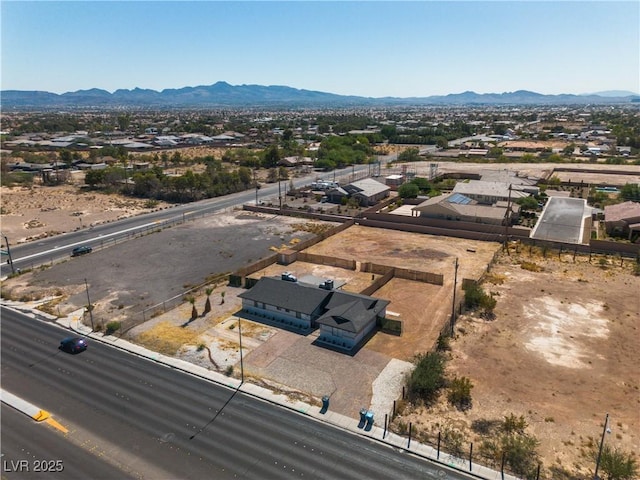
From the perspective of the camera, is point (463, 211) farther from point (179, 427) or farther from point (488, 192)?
point (179, 427)

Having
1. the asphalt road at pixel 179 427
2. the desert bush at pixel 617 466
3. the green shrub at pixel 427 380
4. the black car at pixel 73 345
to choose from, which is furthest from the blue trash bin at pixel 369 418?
the black car at pixel 73 345

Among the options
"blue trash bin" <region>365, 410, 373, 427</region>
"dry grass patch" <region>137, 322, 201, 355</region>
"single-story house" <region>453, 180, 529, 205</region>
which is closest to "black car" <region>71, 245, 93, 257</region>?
"dry grass patch" <region>137, 322, 201, 355</region>

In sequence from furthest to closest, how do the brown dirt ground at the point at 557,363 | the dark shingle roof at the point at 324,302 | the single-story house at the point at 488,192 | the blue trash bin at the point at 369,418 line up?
the single-story house at the point at 488,192 → the dark shingle roof at the point at 324,302 → the blue trash bin at the point at 369,418 → the brown dirt ground at the point at 557,363

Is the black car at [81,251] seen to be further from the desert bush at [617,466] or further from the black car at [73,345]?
the desert bush at [617,466]

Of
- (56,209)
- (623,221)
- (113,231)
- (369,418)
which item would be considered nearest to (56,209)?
(56,209)

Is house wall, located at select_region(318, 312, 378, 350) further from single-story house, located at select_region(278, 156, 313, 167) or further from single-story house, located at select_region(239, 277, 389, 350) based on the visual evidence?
single-story house, located at select_region(278, 156, 313, 167)
